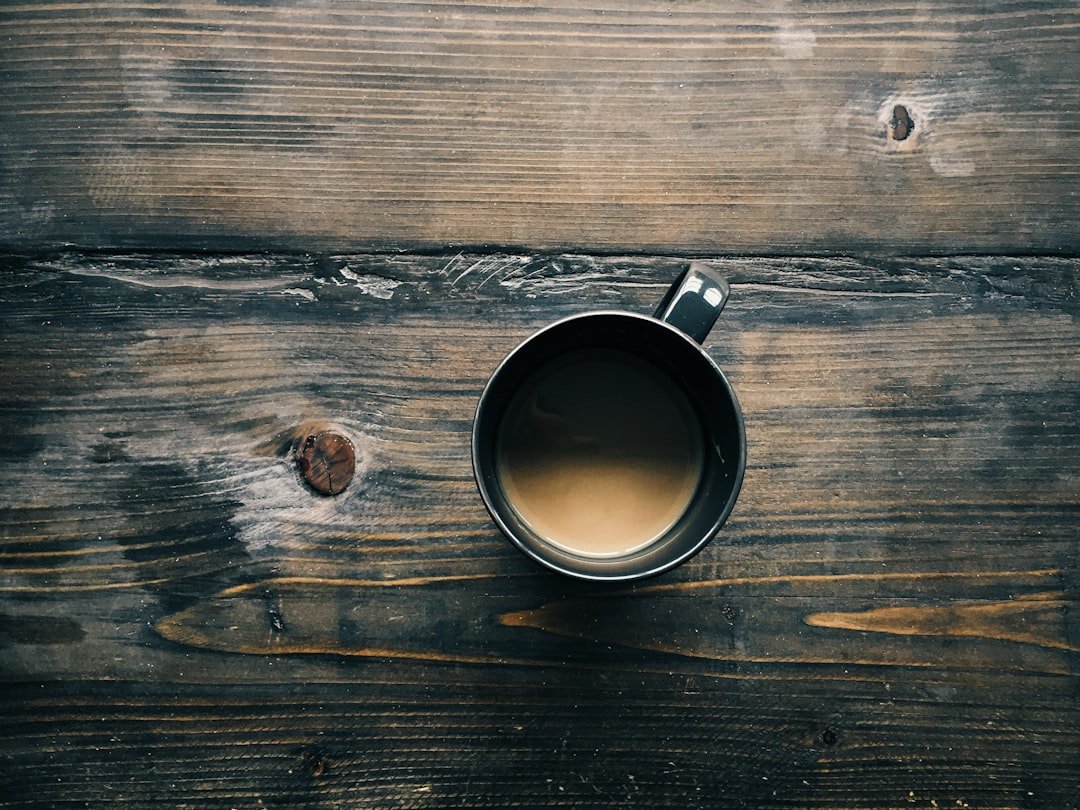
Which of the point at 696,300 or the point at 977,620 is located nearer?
the point at 696,300

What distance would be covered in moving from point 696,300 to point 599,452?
16 cm

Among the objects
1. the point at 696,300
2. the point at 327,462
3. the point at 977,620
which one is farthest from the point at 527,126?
the point at 977,620

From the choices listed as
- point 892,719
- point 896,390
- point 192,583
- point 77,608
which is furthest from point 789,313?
point 77,608

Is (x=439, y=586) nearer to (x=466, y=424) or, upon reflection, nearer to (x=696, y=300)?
(x=466, y=424)

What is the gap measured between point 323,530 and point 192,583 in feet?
0.42

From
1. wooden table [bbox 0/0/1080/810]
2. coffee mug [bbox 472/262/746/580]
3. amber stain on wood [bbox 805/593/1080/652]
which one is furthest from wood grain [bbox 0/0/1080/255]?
amber stain on wood [bbox 805/593/1080/652]

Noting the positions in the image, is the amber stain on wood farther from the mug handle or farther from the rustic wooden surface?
the mug handle

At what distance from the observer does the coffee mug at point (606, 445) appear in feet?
2.22

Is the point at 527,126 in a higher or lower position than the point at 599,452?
higher

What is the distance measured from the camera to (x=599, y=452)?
0.70m

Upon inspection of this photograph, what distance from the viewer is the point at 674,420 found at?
28.2 inches

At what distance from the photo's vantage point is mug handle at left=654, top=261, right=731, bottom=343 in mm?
628

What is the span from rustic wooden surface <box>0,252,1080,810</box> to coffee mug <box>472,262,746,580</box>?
0.20ft

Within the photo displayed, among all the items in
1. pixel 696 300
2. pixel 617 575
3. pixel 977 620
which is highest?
pixel 696 300
